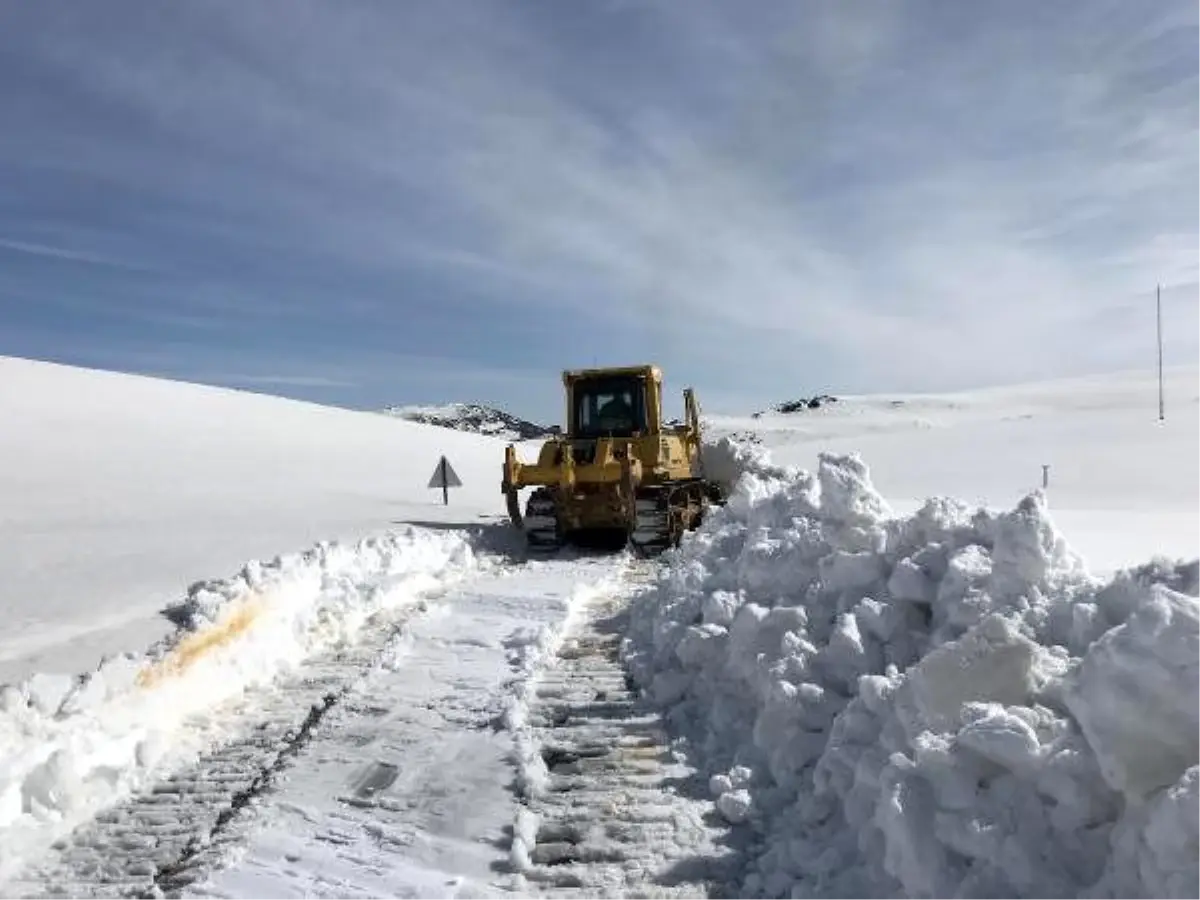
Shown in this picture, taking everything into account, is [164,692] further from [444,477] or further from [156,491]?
[156,491]

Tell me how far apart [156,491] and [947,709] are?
18.0 meters

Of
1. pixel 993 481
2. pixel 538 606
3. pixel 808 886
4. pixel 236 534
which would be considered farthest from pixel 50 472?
pixel 993 481

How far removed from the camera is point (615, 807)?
446cm

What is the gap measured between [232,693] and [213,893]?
9.02 feet

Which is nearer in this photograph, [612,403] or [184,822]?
[184,822]

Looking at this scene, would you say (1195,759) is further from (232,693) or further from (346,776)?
(232,693)

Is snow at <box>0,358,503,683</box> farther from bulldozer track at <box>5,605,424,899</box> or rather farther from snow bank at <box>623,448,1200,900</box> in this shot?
snow bank at <box>623,448,1200,900</box>

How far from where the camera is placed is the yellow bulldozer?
44.0ft

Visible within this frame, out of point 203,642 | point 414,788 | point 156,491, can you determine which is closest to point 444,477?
point 156,491

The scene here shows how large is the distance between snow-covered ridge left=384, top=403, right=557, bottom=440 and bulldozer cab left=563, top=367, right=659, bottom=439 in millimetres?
54321

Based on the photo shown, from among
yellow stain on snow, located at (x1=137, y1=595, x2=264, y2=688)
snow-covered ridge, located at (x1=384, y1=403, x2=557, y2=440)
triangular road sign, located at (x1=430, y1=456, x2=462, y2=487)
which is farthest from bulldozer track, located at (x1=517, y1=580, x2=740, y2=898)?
snow-covered ridge, located at (x1=384, y1=403, x2=557, y2=440)

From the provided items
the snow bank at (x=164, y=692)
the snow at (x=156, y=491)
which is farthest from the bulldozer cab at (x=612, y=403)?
the snow bank at (x=164, y=692)

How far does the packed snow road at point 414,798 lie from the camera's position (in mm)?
3916

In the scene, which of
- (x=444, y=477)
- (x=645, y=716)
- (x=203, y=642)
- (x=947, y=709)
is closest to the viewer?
(x=947, y=709)
